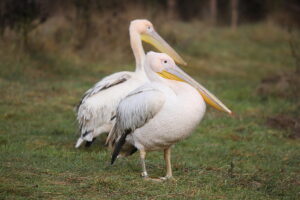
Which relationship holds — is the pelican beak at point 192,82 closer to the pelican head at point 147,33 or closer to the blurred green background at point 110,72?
the blurred green background at point 110,72

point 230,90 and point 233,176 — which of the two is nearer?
point 233,176

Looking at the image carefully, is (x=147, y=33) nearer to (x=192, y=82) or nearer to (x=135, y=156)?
(x=135, y=156)

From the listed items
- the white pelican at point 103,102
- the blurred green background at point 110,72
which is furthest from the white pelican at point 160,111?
the white pelican at point 103,102

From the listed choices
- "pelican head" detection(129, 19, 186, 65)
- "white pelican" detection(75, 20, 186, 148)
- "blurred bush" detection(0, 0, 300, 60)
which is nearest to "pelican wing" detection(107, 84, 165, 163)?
"white pelican" detection(75, 20, 186, 148)

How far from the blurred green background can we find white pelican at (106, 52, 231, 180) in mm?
331

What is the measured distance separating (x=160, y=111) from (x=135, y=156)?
155 cm

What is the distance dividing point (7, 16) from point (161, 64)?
21.2ft

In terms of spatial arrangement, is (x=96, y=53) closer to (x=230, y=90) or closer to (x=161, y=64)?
(x=230, y=90)

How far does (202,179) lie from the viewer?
226 inches

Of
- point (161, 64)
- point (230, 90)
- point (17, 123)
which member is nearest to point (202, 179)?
point (161, 64)

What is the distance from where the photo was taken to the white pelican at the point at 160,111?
540 cm

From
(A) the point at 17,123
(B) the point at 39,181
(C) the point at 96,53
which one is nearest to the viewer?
(B) the point at 39,181

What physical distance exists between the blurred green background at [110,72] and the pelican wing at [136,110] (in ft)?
1.18

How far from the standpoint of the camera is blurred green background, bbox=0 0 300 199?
17.7ft
